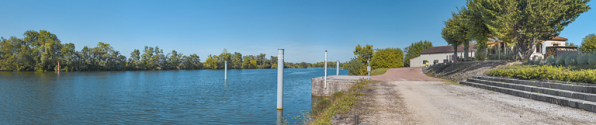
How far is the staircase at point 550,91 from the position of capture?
763 cm

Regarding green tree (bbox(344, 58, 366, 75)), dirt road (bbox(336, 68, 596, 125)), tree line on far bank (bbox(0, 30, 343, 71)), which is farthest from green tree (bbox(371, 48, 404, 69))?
tree line on far bank (bbox(0, 30, 343, 71))

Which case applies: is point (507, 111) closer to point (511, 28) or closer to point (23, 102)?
point (511, 28)

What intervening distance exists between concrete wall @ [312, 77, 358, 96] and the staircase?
8303mm

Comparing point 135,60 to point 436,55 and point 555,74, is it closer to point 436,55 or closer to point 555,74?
point 436,55

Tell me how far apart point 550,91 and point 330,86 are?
1258cm

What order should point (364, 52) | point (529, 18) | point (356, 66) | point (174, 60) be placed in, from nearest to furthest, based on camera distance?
point (529, 18), point (356, 66), point (364, 52), point (174, 60)

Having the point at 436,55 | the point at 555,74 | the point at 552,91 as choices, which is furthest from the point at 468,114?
the point at 436,55

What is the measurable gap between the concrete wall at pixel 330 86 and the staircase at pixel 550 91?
327 inches

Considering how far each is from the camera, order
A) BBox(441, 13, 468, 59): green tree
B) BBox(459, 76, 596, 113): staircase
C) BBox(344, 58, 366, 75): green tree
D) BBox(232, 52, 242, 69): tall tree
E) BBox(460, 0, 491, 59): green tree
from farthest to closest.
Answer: BBox(232, 52, 242, 69): tall tree < BBox(344, 58, 366, 75): green tree < BBox(441, 13, 468, 59): green tree < BBox(460, 0, 491, 59): green tree < BBox(459, 76, 596, 113): staircase

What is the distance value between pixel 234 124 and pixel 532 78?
12.3 metres

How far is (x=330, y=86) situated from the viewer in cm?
2033

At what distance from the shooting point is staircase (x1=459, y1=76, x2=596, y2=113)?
763 cm

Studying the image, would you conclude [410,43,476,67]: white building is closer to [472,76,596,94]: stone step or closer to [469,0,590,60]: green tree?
[469,0,590,60]: green tree

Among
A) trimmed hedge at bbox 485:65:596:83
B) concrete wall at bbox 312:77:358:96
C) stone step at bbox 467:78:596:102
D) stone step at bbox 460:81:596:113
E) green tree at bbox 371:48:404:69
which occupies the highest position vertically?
green tree at bbox 371:48:404:69
